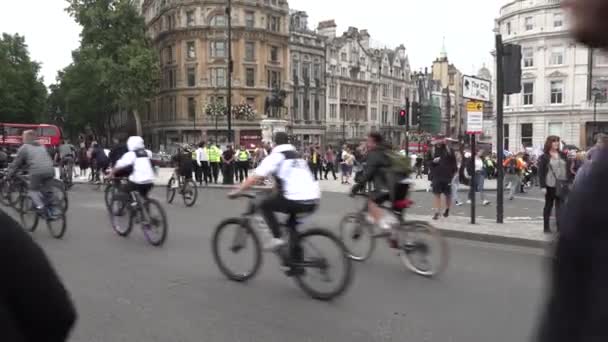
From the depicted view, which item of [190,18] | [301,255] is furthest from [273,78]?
[301,255]

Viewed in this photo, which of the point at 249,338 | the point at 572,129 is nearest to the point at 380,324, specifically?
the point at 249,338

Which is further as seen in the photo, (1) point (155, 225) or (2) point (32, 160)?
(2) point (32, 160)

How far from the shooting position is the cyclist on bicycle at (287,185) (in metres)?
6.10

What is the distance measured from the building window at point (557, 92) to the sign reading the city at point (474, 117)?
2232 inches

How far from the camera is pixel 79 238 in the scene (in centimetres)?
952

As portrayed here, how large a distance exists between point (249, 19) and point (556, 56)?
33978 millimetres

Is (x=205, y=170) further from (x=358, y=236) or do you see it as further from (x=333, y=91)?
(x=333, y=91)

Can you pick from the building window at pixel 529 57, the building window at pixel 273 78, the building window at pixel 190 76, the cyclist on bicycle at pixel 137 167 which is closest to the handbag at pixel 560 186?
the cyclist on bicycle at pixel 137 167

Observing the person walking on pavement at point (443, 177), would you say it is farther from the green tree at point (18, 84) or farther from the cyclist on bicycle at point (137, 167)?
the green tree at point (18, 84)

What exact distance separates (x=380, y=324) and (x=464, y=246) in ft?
14.3

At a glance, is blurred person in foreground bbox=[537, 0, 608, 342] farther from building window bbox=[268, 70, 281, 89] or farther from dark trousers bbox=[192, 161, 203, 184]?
building window bbox=[268, 70, 281, 89]

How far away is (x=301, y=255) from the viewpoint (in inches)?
237

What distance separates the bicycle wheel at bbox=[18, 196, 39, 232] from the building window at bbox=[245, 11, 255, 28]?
56.4m

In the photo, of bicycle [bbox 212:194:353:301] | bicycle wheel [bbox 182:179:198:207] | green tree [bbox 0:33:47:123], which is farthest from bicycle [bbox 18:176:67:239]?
green tree [bbox 0:33:47:123]
